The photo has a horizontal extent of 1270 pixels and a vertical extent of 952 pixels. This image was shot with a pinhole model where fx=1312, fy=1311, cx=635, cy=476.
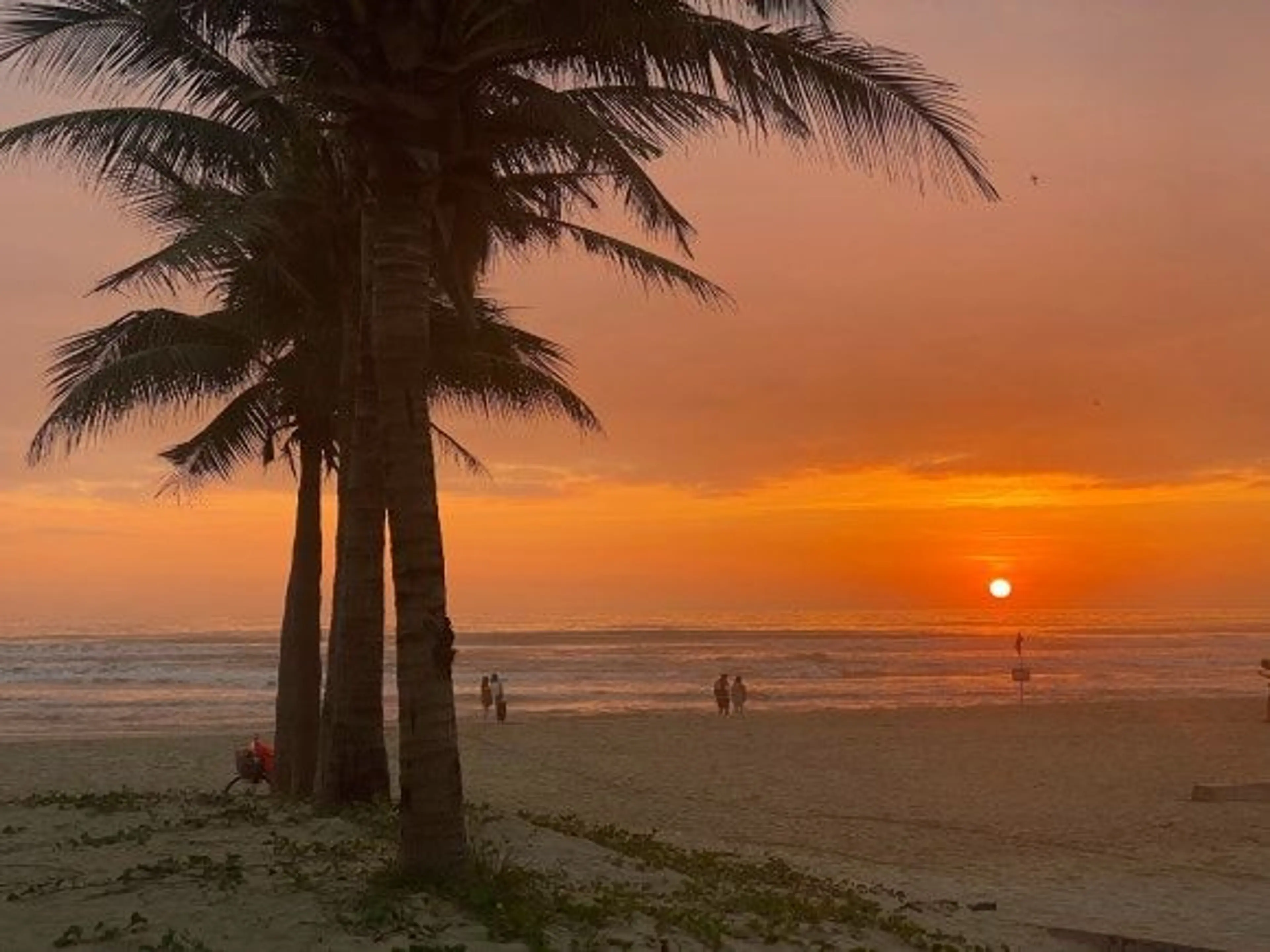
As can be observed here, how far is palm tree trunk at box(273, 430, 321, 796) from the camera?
15.5 m

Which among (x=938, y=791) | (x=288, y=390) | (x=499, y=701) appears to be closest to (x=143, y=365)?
(x=288, y=390)

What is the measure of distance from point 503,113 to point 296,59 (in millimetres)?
1714

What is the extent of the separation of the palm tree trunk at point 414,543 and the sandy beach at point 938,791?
2430 millimetres

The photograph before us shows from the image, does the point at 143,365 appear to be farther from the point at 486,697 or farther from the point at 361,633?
the point at 486,697

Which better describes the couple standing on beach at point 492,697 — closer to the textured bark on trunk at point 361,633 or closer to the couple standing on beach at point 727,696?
the couple standing on beach at point 727,696

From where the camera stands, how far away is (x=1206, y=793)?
20406 millimetres

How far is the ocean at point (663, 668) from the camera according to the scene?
4672cm

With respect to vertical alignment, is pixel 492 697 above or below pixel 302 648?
below

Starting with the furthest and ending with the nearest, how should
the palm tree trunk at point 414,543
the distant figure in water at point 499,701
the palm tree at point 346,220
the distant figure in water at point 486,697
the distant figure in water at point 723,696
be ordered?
the distant figure in water at point 723,696 → the distant figure in water at point 486,697 → the distant figure in water at point 499,701 → the palm tree at point 346,220 → the palm tree trunk at point 414,543

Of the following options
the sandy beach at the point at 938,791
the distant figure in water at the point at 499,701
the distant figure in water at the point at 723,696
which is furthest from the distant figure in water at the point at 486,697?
the distant figure in water at the point at 723,696

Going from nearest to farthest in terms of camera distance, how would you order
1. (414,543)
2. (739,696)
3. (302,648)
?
(414,543) < (302,648) < (739,696)

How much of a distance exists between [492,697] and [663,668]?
29.5 m

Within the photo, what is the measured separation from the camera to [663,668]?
6981 cm

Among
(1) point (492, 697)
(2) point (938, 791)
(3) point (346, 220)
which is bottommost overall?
(2) point (938, 791)
